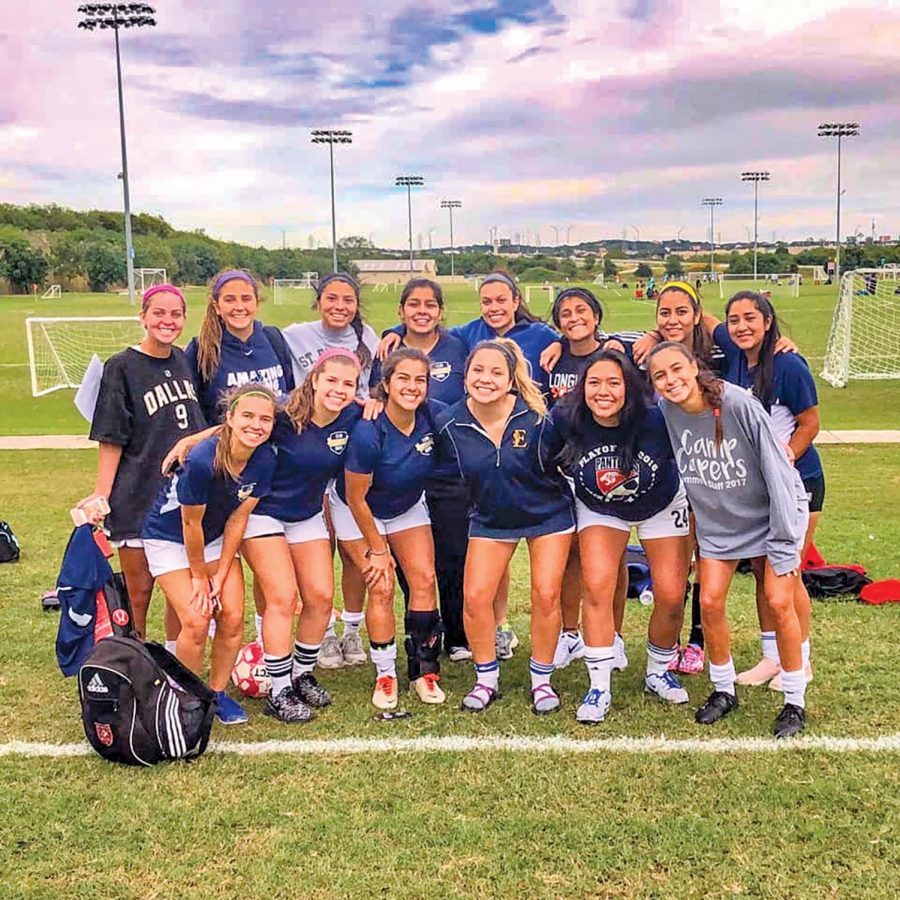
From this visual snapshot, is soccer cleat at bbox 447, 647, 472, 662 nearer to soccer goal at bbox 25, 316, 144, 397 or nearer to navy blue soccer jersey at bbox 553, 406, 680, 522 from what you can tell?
navy blue soccer jersey at bbox 553, 406, 680, 522

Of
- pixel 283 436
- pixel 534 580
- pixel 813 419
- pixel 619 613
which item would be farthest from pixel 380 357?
pixel 813 419

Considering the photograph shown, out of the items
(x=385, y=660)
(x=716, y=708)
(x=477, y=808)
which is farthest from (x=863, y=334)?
(x=477, y=808)

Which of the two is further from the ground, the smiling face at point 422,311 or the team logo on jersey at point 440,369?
the smiling face at point 422,311

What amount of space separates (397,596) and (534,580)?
2.17m

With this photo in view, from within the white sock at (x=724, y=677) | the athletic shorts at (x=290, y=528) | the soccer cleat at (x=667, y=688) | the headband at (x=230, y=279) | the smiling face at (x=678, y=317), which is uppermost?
the headband at (x=230, y=279)

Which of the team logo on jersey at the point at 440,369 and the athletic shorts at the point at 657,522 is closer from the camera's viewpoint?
the athletic shorts at the point at 657,522

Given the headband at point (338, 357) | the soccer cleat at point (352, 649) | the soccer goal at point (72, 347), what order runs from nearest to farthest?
the headband at point (338, 357), the soccer cleat at point (352, 649), the soccer goal at point (72, 347)

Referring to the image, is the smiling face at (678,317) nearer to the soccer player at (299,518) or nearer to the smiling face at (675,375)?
the smiling face at (675,375)

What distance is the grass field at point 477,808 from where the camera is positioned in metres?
3.09

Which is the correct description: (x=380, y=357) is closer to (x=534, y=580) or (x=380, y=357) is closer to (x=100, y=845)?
(x=534, y=580)

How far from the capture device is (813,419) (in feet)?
14.5

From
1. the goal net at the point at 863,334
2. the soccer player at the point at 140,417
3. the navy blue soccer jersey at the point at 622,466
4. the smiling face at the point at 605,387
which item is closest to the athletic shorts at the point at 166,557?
the soccer player at the point at 140,417

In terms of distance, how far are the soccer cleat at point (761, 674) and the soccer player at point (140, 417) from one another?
2913 mm

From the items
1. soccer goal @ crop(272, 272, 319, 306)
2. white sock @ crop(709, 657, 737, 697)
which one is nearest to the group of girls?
white sock @ crop(709, 657, 737, 697)
